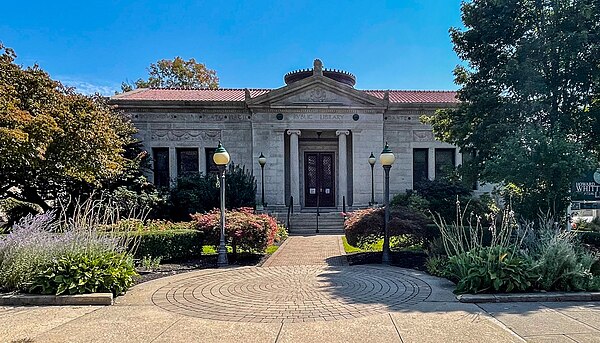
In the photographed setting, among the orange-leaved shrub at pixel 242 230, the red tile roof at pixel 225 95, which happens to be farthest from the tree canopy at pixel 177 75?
the orange-leaved shrub at pixel 242 230

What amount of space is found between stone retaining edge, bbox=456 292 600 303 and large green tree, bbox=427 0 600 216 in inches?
146

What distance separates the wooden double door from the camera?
19672 millimetres

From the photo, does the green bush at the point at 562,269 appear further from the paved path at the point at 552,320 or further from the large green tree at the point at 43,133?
the large green tree at the point at 43,133

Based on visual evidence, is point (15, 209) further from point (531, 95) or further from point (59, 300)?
point (531, 95)

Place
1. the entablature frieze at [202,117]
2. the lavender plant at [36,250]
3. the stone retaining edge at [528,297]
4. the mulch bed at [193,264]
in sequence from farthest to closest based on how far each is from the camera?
the entablature frieze at [202,117] → the mulch bed at [193,264] → the lavender plant at [36,250] → the stone retaining edge at [528,297]

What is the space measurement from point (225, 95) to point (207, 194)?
790 cm

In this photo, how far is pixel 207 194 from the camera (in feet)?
52.1

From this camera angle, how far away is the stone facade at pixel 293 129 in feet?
60.5

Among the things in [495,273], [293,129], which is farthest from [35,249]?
[293,129]

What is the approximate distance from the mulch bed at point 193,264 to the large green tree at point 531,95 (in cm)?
654

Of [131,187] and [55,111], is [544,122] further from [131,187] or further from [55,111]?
[131,187]

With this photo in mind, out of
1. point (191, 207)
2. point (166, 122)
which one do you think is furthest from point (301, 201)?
point (166, 122)

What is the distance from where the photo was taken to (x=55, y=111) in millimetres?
9617

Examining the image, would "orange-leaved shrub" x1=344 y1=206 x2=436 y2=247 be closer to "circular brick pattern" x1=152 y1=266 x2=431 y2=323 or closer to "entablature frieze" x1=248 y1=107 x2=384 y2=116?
"circular brick pattern" x1=152 y1=266 x2=431 y2=323
